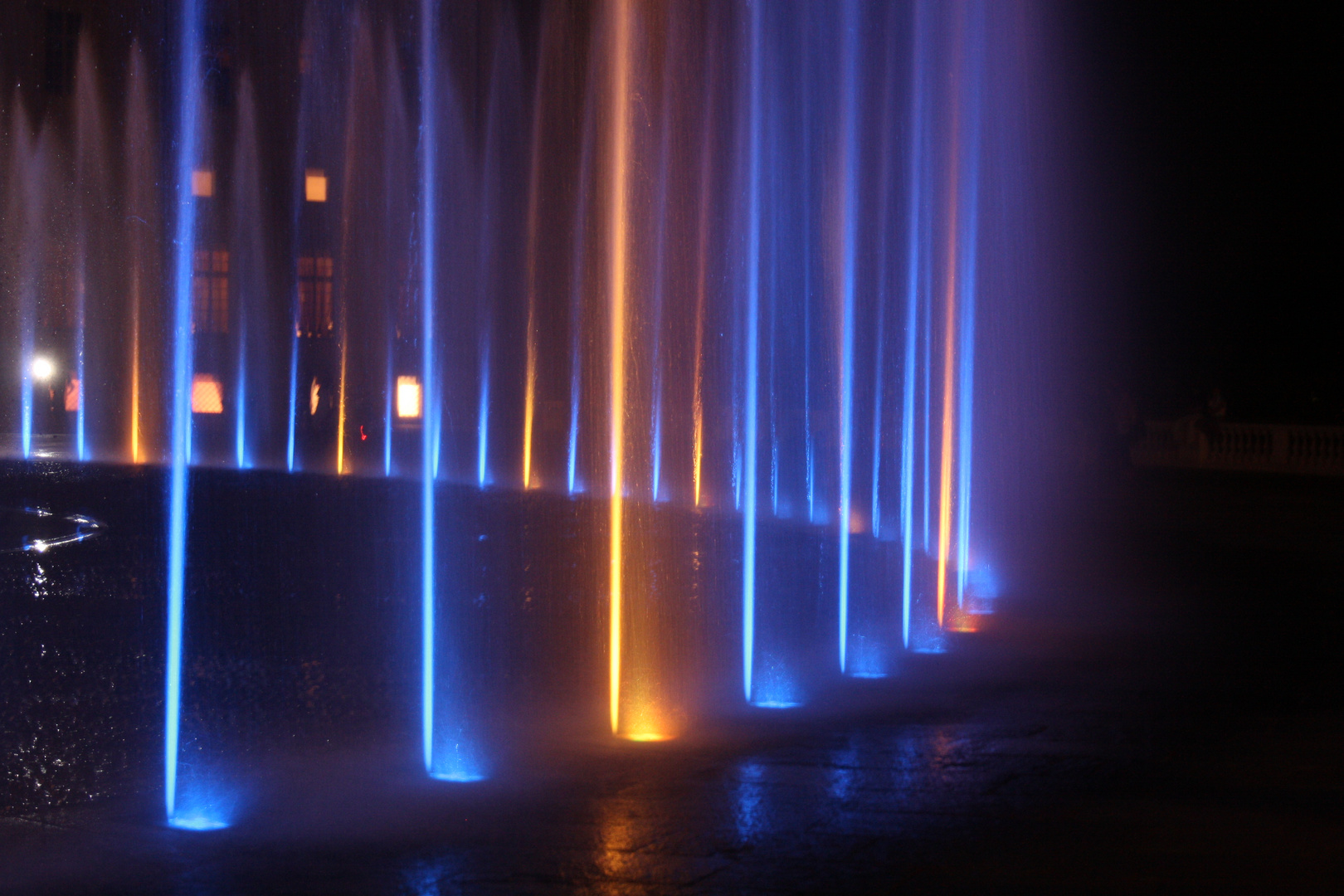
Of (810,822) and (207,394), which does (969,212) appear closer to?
(810,822)

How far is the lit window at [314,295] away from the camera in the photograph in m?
44.4

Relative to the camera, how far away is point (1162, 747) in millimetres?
5934

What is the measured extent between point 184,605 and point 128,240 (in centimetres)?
3150

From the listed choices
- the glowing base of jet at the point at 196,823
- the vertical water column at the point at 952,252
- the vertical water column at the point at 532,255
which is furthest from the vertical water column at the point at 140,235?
the glowing base of jet at the point at 196,823

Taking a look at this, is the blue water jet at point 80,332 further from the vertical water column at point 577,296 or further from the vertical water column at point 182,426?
the vertical water column at point 182,426

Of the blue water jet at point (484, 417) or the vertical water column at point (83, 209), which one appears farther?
the vertical water column at point (83, 209)

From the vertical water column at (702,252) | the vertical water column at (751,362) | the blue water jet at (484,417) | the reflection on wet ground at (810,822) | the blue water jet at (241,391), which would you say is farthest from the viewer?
the blue water jet at (241,391)

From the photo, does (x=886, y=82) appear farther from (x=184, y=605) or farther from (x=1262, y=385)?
(x=1262, y=385)

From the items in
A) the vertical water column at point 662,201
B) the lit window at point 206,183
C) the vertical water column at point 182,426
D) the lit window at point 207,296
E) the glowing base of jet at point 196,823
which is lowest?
the glowing base of jet at point 196,823

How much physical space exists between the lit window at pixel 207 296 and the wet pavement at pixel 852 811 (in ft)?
115

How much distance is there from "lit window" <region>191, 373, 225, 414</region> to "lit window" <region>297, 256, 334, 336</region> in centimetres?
372

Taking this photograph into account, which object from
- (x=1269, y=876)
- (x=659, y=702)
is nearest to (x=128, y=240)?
(x=659, y=702)

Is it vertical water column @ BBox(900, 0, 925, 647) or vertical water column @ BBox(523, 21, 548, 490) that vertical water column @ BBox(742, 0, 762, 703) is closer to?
vertical water column @ BBox(900, 0, 925, 647)

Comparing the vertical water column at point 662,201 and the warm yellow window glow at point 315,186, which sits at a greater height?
the warm yellow window glow at point 315,186
